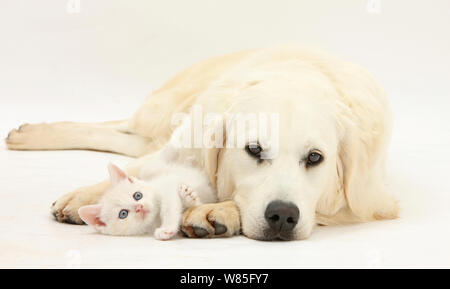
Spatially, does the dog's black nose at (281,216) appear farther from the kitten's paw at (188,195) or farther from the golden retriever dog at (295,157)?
the kitten's paw at (188,195)

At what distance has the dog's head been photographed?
3.32 meters

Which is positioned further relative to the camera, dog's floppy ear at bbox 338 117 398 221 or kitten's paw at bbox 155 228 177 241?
dog's floppy ear at bbox 338 117 398 221

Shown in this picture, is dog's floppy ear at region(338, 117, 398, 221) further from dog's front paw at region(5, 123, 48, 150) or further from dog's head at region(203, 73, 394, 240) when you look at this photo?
dog's front paw at region(5, 123, 48, 150)

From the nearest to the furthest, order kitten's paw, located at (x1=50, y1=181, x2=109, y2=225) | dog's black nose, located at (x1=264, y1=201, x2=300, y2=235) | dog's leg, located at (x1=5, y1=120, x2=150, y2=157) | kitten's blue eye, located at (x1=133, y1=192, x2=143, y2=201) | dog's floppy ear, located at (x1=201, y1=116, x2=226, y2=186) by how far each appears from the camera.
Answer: dog's black nose, located at (x1=264, y1=201, x2=300, y2=235) < kitten's blue eye, located at (x1=133, y1=192, x2=143, y2=201) < kitten's paw, located at (x1=50, y1=181, x2=109, y2=225) < dog's floppy ear, located at (x1=201, y1=116, x2=226, y2=186) < dog's leg, located at (x1=5, y1=120, x2=150, y2=157)

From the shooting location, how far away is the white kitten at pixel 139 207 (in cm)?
334

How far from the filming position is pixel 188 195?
11.4 feet

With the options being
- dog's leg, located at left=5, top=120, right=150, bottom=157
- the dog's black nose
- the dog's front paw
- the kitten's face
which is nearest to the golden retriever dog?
the dog's black nose

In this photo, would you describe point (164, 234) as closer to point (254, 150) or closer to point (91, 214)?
point (91, 214)

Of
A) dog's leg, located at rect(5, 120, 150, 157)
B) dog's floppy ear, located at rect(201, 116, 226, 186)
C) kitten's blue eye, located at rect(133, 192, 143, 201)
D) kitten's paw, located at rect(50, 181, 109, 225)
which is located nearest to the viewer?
kitten's blue eye, located at rect(133, 192, 143, 201)

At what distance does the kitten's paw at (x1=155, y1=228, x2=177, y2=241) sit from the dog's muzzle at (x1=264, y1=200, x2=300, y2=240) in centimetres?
42

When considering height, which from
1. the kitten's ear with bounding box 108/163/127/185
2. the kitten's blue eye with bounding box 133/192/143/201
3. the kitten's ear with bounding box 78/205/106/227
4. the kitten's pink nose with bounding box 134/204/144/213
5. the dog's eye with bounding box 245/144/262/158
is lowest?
the kitten's ear with bounding box 78/205/106/227

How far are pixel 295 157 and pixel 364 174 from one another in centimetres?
55
